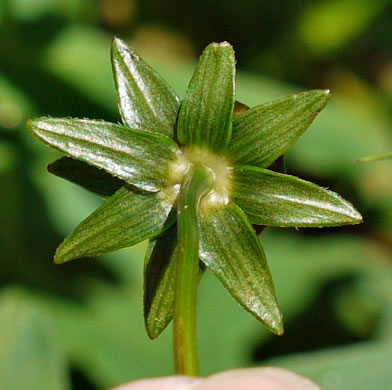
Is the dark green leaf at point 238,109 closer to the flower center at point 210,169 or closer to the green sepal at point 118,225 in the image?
the flower center at point 210,169

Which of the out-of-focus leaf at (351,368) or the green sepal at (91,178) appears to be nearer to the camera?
the green sepal at (91,178)

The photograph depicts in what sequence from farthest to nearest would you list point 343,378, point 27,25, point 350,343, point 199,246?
1. point 350,343
2. point 27,25
3. point 343,378
4. point 199,246

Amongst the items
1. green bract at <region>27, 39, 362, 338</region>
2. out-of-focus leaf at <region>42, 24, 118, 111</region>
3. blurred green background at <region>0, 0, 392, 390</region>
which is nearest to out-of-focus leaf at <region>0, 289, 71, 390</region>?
blurred green background at <region>0, 0, 392, 390</region>

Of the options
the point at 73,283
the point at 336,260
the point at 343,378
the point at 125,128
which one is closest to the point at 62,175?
the point at 125,128

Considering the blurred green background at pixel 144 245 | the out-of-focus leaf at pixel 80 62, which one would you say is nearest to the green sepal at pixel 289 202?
the blurred green background at pixel 144 245

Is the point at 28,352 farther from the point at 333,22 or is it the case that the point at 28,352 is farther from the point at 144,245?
the point at 333,22

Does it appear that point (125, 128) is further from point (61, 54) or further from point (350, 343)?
point (350, 343)
